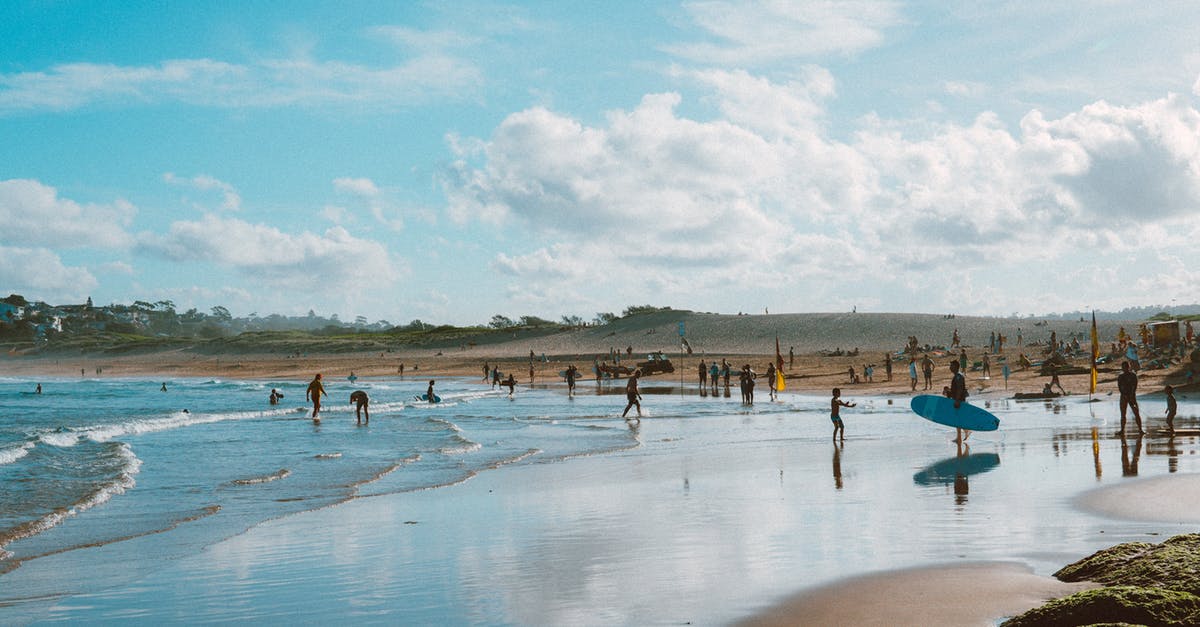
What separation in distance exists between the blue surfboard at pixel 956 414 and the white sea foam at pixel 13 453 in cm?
2114

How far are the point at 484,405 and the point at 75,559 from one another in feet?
107

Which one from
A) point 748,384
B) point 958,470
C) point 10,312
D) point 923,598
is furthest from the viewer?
point 10,312

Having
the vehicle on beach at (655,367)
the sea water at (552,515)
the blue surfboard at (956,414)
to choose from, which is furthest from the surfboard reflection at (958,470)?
the vehicle on beach at (655,367)

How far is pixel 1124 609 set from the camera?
5414mm

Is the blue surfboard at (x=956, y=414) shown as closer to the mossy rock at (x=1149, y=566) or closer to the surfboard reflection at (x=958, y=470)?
the surfboard reflection at (x=958, y=470)

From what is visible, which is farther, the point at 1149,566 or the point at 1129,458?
the point at 1129,458

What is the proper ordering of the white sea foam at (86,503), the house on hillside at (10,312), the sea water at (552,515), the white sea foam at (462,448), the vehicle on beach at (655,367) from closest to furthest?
the sea water at (552,515), the white sea foam at (86,503), the white sea foam at (462,448), the vehicle on beach at (655,367), the house on hillside at (10,312)

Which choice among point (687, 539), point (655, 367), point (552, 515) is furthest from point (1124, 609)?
point (655, 367)

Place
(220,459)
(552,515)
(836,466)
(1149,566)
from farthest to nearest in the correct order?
(220,459) < (836,466) < (552,515) < (1149,566)

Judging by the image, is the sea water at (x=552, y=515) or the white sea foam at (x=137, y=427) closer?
the sea water at (x=552, y=515)

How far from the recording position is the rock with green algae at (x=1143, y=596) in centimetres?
539

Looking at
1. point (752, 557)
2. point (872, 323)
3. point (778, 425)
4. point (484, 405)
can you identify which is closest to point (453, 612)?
point (752, 557)

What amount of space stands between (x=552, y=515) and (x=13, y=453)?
58.2 ft

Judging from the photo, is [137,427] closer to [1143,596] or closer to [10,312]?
[1143,596]
